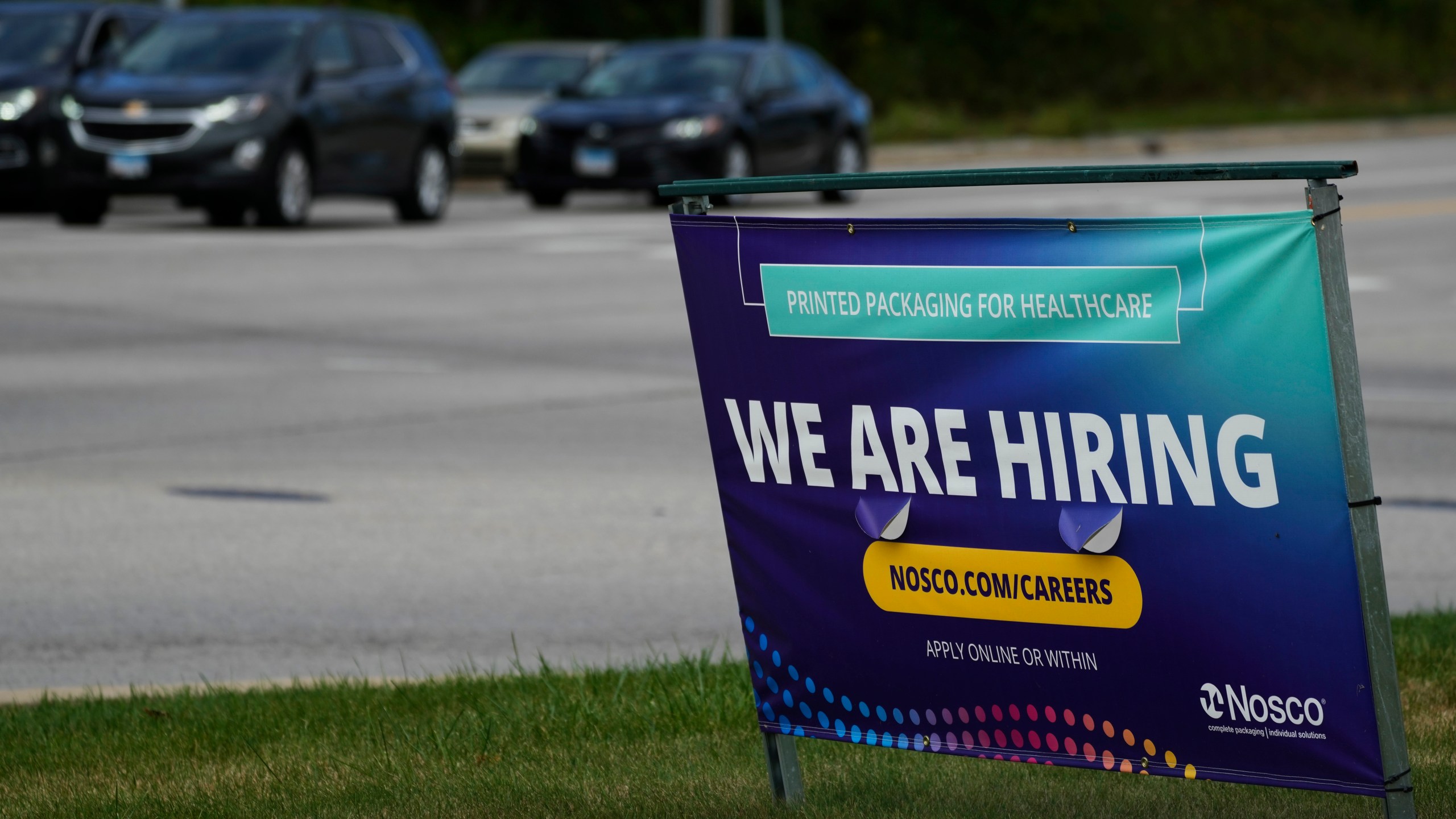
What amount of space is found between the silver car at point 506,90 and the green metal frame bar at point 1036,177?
21313mm

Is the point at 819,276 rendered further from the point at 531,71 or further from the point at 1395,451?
the point at 531,71

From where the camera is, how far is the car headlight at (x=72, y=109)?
1889cm

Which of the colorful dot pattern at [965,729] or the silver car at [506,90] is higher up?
the colorful dot pattern at [965,729]

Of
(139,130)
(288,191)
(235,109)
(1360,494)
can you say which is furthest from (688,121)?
(1360,494)

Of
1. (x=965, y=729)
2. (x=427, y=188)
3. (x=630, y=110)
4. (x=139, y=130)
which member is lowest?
(x=427, y=188)

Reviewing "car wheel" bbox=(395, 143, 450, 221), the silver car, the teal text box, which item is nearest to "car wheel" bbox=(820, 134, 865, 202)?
the silver car

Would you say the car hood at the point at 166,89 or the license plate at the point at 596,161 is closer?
the car hood at the point at 166,89

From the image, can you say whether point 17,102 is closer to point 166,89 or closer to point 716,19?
point 166,89

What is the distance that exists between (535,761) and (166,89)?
1534 cm

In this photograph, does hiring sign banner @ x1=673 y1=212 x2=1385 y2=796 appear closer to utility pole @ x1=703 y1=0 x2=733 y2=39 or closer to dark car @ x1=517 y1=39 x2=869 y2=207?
dark car @ x1=517 y1=39 x2=869 y2=207

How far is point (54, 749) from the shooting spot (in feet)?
15.5

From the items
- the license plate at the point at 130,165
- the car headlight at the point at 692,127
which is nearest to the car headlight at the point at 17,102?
the license plate at the point at 130,165

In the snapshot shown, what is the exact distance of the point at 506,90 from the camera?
2775 centimetres

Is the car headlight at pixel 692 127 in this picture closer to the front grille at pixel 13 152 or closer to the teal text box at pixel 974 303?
the front grille at pixel 13 152
